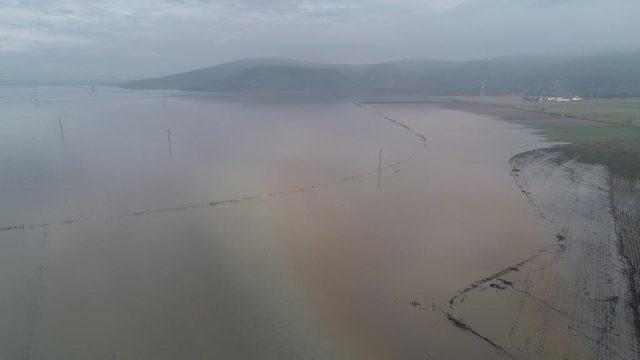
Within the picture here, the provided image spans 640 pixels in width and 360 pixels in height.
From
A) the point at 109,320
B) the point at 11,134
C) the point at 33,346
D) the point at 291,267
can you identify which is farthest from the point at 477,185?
the point at 11,134

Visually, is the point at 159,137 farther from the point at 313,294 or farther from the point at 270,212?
the point at 313,294

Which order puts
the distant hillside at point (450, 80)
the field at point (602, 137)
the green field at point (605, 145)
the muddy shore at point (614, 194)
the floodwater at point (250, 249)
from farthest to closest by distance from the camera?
the distant hillside at point (450, 80)
the field at point (602, 137)
the green field at point (605, 145)
the muddy shore at point (614, 194)
the floodwater at point (250, 249)

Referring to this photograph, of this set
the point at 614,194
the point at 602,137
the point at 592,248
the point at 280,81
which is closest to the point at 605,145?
the point at 602,137

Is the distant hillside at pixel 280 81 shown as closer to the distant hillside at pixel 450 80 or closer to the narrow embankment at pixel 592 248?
the distant hillside at pixel 450 80

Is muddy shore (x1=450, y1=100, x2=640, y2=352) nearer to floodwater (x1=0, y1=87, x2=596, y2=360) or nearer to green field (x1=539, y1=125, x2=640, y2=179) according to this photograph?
green field (x1=539, y1=125, x2=640, y2=179)

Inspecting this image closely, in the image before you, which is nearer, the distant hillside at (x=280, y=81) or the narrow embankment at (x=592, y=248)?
the narrow embankment at (x=592, y=248)

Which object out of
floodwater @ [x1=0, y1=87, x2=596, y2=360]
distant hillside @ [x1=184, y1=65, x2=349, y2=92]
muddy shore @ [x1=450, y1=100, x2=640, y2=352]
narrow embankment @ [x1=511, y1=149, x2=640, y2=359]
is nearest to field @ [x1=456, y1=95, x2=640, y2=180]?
muddy shore @ [x1=450, y1=100, x2=640, y2=352]

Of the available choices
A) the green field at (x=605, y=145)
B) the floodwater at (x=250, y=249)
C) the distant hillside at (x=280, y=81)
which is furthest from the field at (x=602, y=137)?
the distant hillside at (x=280, y=81)

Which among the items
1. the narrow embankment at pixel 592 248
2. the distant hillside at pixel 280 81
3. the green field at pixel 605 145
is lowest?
the narrow embankment at pixel 592 248
